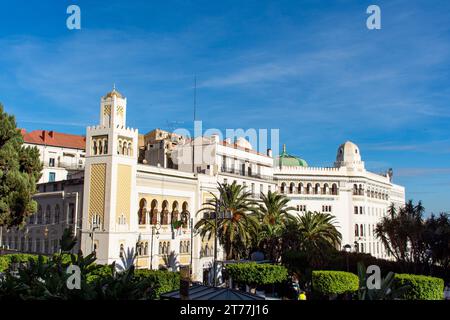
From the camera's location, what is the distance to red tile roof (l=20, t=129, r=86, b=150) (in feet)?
212

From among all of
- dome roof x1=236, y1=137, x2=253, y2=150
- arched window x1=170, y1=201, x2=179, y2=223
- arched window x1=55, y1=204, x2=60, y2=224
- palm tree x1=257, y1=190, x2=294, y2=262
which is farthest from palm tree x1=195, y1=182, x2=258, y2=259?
dome roof x1=236, y1=137, x2=253, y2=150

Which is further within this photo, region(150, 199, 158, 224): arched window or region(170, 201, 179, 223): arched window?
region(170, 201, 179, 223): arched window

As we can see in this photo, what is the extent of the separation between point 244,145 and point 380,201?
1000 inches

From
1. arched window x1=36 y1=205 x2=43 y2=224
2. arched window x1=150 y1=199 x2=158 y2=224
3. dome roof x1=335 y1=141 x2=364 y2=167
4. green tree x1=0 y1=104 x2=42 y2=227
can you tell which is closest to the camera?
green tree x1=0 y1=104 x2=42 y2=227

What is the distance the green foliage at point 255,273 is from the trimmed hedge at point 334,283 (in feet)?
15.6

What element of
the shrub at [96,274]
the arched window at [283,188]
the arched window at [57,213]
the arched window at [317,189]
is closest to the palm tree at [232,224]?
the shrub at [96,274]

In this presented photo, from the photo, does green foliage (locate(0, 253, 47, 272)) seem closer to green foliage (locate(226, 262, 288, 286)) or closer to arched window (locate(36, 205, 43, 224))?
arched window (locate(36, 205, 43, 224))

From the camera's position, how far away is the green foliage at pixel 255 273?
35.2m

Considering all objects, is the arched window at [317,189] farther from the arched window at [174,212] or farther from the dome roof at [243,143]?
the arched window at [174,212]

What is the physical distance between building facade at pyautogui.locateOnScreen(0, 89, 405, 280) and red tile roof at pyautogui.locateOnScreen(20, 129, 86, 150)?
42.2 feet

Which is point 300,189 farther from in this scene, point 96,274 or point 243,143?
point 96,274

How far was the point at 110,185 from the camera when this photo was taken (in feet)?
125

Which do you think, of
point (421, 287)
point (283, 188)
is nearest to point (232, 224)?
point (421, 287)

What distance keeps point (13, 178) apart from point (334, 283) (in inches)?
882
